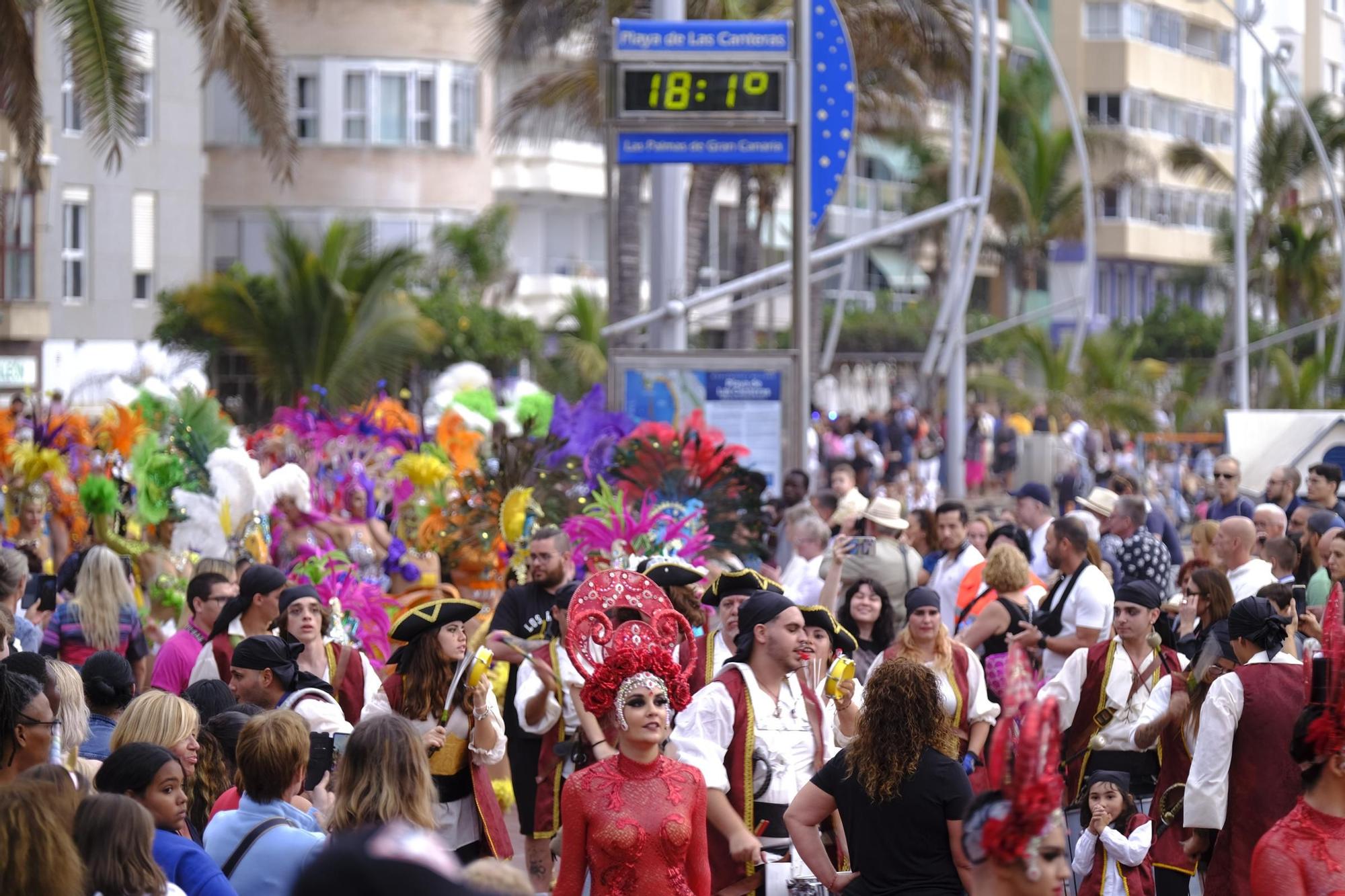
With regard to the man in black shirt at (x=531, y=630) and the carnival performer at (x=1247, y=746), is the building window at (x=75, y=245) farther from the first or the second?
the carnival performer at (x=1247, y=746)

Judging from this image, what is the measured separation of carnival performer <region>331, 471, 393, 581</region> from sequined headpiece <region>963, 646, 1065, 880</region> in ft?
25.2

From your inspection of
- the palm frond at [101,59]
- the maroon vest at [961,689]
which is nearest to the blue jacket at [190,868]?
the maroon vest at [961,689]

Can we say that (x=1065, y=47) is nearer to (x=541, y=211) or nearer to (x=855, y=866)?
(x=541, y=211)

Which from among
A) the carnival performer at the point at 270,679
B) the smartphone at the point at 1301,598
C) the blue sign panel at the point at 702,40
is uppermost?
the blue sign panel at the point at 702,40

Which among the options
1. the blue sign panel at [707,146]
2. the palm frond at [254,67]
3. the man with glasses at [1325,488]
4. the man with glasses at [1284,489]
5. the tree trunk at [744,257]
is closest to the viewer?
the man with glasses at [1325,488]

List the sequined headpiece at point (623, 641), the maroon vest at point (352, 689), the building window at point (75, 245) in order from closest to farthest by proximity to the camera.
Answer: the sequined headpiece at point (623, 641) < the maroon vest at point (352, 689) < the building window at point (75, 245)

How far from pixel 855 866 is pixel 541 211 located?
40.8 metres

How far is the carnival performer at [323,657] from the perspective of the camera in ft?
25.2

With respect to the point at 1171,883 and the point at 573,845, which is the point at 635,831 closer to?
the point at 573,845

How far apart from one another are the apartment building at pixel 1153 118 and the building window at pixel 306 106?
23.1 meters

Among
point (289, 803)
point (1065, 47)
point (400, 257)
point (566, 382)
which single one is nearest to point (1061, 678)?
point (289, 803)

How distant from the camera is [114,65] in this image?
14312mm

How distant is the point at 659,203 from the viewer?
18.9 m

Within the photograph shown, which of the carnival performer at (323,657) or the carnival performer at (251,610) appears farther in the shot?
the carnival performer at (251,610)
